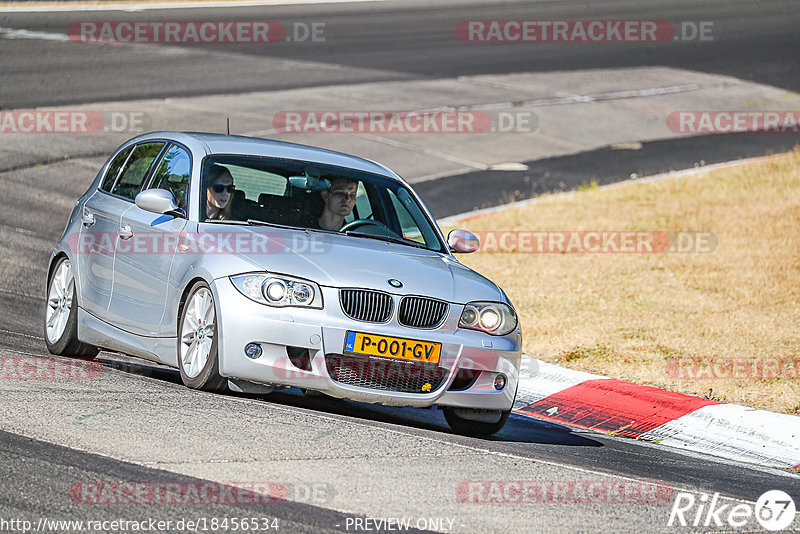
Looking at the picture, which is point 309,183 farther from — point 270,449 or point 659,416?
point 659,416

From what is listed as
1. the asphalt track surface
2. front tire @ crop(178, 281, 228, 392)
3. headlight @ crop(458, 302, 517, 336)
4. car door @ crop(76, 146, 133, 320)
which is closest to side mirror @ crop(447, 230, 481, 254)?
headlight @ crop(458, 302, 517, 336)

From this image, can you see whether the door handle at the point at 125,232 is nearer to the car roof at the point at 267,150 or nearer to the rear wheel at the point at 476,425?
the car roof at the point at 267,150

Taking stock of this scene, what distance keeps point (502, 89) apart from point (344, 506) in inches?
795

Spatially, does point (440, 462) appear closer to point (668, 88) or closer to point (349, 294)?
point (349, 294)

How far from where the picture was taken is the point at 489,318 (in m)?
7.67

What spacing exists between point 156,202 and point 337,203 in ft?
4.00

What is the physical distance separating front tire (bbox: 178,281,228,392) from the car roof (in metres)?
1.34

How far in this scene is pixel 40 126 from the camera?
63.7 ft

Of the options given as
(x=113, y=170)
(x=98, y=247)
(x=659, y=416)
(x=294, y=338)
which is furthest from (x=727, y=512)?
(x=113, y=170)

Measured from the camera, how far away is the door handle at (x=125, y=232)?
841 centimetres

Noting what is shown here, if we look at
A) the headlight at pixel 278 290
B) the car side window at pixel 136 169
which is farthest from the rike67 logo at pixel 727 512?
the car side window at pixel 136 169

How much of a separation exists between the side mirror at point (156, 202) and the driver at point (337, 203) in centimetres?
94

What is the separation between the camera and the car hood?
7.26 m

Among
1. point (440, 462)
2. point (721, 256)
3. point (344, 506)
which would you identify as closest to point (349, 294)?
point (440, 462)
